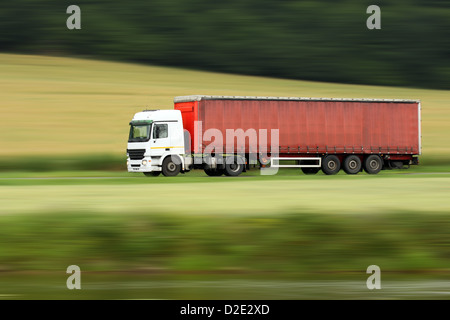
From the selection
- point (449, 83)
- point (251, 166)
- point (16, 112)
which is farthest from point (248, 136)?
point (449, 83)

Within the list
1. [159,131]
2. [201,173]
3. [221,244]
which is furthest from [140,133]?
[221,244]

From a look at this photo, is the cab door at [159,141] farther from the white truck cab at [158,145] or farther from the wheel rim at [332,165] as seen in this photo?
the wheel rim at [332,165]

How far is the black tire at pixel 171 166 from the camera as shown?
35.4m

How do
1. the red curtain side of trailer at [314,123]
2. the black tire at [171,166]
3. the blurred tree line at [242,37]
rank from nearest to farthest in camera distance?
the black tire at [171,166], the red curtain side of trailer at [314,123], the blurred tree line at [242,37]

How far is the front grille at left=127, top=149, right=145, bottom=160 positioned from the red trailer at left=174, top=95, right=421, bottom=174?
2.32 meters

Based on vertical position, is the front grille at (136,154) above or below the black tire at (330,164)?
above

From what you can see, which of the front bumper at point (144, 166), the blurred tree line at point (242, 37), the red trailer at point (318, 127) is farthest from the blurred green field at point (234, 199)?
the blurred tree line at point (242, 37)

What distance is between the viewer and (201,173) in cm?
3991

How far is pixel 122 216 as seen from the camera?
1579cm

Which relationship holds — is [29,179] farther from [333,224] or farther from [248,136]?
[333,224]

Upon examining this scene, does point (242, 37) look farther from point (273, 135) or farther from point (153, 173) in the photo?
point (153, 173)

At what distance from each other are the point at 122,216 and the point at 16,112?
108ft
